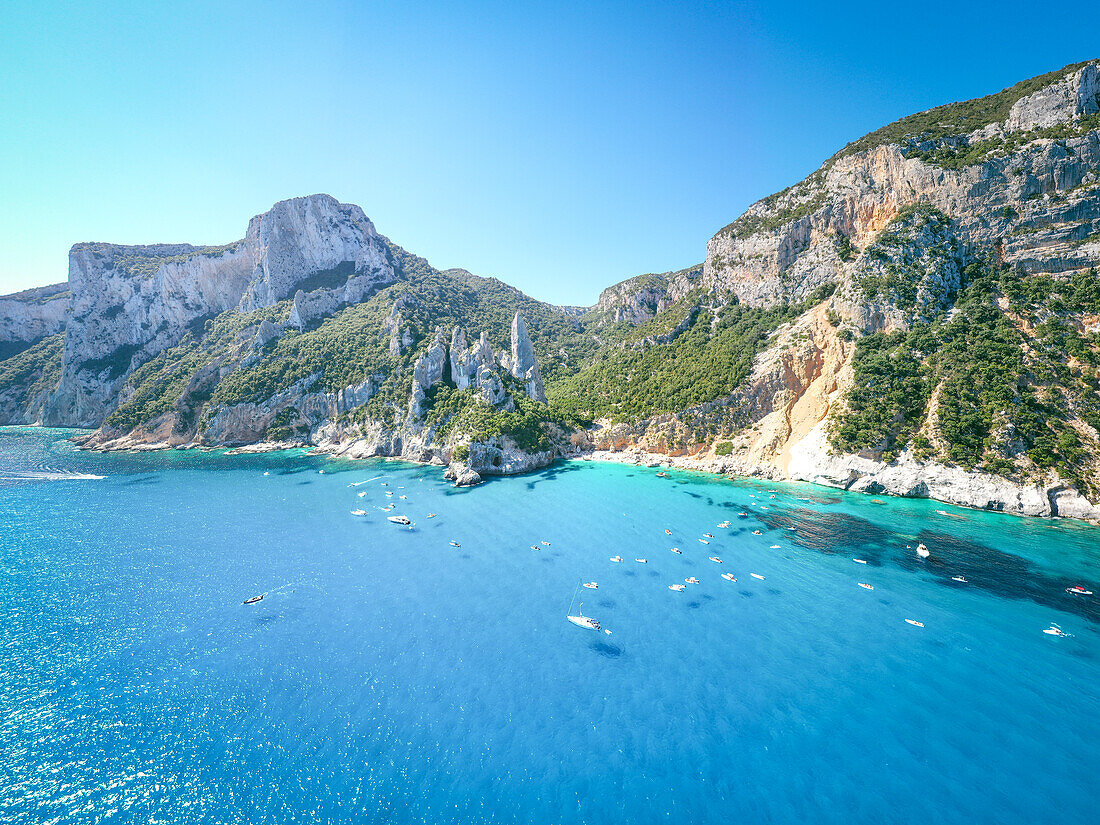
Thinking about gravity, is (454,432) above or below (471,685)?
above

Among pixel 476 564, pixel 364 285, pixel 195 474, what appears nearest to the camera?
pixel 476 564

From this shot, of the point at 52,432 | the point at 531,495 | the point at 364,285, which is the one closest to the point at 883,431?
the point at 531,495

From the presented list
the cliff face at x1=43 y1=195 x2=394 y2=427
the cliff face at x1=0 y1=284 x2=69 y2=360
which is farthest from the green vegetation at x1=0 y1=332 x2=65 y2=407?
the cliff face at x1=43 y1=195 x2=394 y2=427

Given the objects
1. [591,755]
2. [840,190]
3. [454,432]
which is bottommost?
[591,755]

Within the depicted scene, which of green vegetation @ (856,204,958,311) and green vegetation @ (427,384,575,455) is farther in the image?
green vegetation @ (427,384,575,455)

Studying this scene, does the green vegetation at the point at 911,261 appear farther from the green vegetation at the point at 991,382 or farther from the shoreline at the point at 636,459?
the shoreline at the point at 636,459

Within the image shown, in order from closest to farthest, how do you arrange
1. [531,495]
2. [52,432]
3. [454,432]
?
[531,495] < [454,432] < [52,432]

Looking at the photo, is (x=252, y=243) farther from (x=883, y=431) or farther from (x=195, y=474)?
(x=883, y=431)

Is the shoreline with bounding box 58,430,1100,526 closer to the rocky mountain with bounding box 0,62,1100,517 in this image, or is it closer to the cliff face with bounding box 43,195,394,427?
the rocky mountain with bounding box 0,62,1100,517
